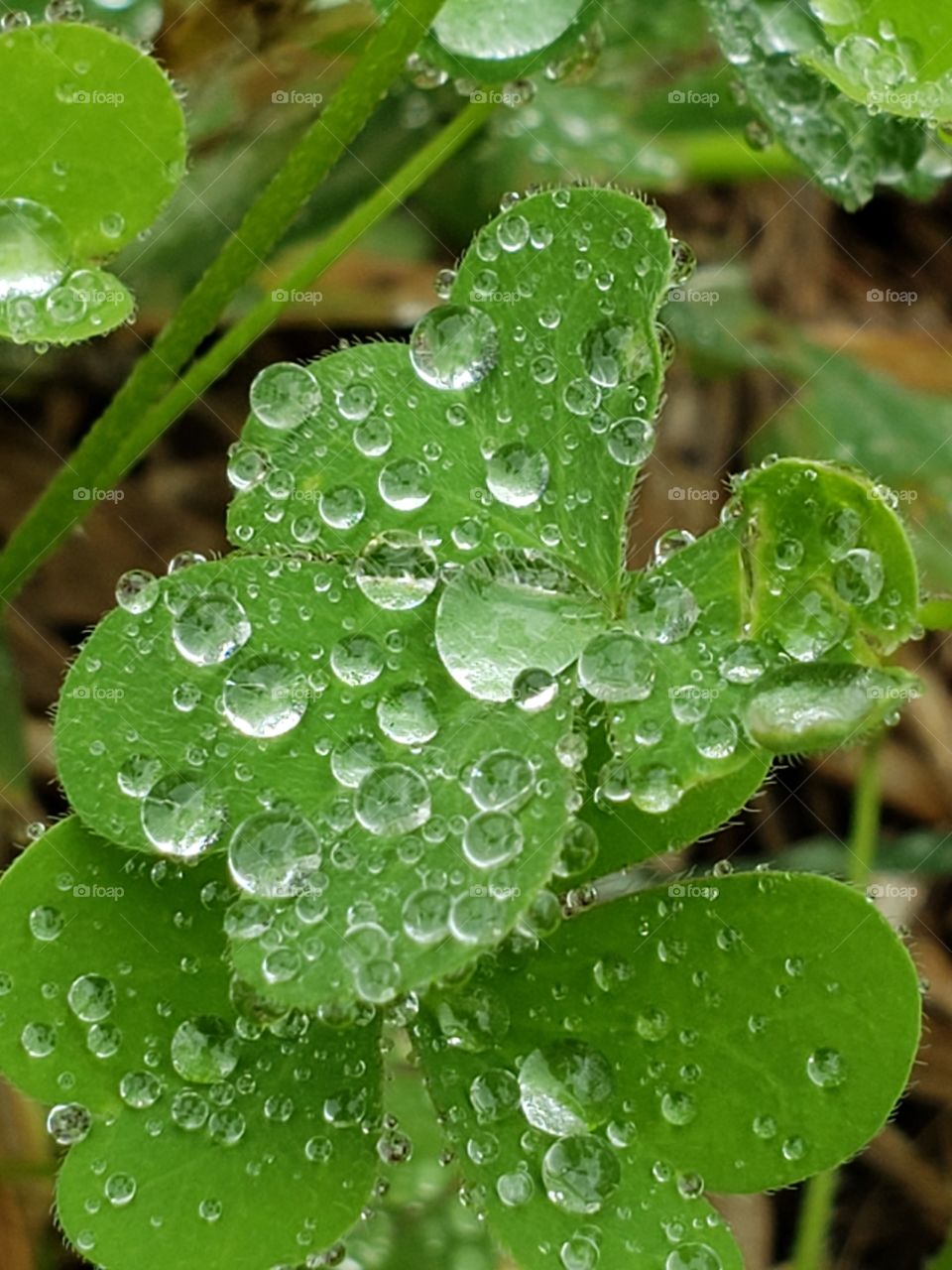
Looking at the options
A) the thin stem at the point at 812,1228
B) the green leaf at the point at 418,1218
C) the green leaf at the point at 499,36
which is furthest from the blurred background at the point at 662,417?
the thin stem at the point at 812,1228

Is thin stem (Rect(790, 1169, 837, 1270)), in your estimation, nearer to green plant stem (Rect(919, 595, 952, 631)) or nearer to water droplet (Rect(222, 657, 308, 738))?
green plant stem (Rect(919, 595, 952, 631))

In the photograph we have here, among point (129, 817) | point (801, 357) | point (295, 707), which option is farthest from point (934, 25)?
point (801, 357)

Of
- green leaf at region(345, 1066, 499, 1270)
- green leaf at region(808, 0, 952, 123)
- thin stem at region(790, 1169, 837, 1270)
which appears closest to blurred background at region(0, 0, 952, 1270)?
green leaf at region(345, 1066, 499, 1270)

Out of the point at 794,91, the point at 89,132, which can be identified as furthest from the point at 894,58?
the point at 89,132

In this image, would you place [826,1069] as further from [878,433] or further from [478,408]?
[878,433]

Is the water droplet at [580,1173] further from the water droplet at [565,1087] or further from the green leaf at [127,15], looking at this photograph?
the green leaf at [127,15]

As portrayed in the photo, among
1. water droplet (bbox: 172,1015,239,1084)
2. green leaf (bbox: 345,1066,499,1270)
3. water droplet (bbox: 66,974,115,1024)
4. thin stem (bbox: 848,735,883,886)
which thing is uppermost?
Answer: water droplet (bbox: 66,974,115,1024)
